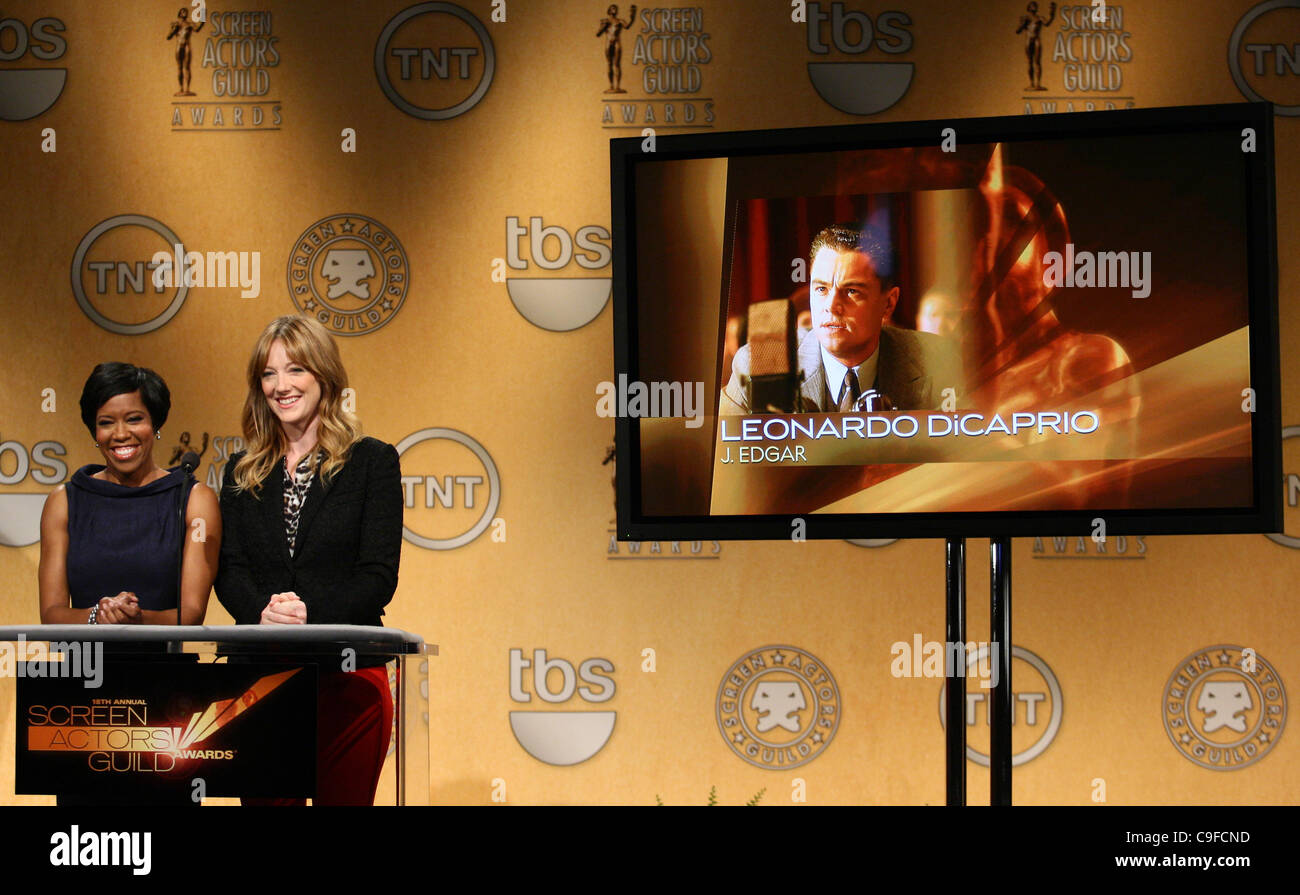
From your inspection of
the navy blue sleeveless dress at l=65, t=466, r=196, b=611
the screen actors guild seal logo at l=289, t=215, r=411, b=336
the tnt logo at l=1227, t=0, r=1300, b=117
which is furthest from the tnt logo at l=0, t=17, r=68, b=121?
the tnt logo at l=1227, t=0, r=1300, b=117

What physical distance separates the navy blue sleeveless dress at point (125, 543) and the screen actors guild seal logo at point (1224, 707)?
2.54 meters

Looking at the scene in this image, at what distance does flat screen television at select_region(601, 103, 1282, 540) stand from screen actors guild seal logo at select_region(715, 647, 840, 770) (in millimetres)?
898

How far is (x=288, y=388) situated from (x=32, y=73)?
1737 mm

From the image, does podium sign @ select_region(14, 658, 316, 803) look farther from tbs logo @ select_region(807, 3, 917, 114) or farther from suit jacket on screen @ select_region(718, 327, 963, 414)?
tbs logo @ select_region(807, 3, 917, 114)

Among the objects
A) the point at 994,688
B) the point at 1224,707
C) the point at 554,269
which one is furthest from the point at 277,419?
the point at 1224,707

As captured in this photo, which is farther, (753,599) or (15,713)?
(753,599)

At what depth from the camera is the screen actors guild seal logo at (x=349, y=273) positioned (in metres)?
3.16

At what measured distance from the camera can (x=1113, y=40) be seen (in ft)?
10.1

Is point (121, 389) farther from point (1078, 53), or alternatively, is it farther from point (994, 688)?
point (1078, 53)

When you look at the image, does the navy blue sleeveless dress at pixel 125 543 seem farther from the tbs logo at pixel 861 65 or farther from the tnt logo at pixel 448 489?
the tbs logo at pixel 861 65

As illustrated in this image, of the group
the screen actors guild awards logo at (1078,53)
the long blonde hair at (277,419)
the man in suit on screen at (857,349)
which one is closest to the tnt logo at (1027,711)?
the man in suit on screen at (857,349)

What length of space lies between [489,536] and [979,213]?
5.22ft
